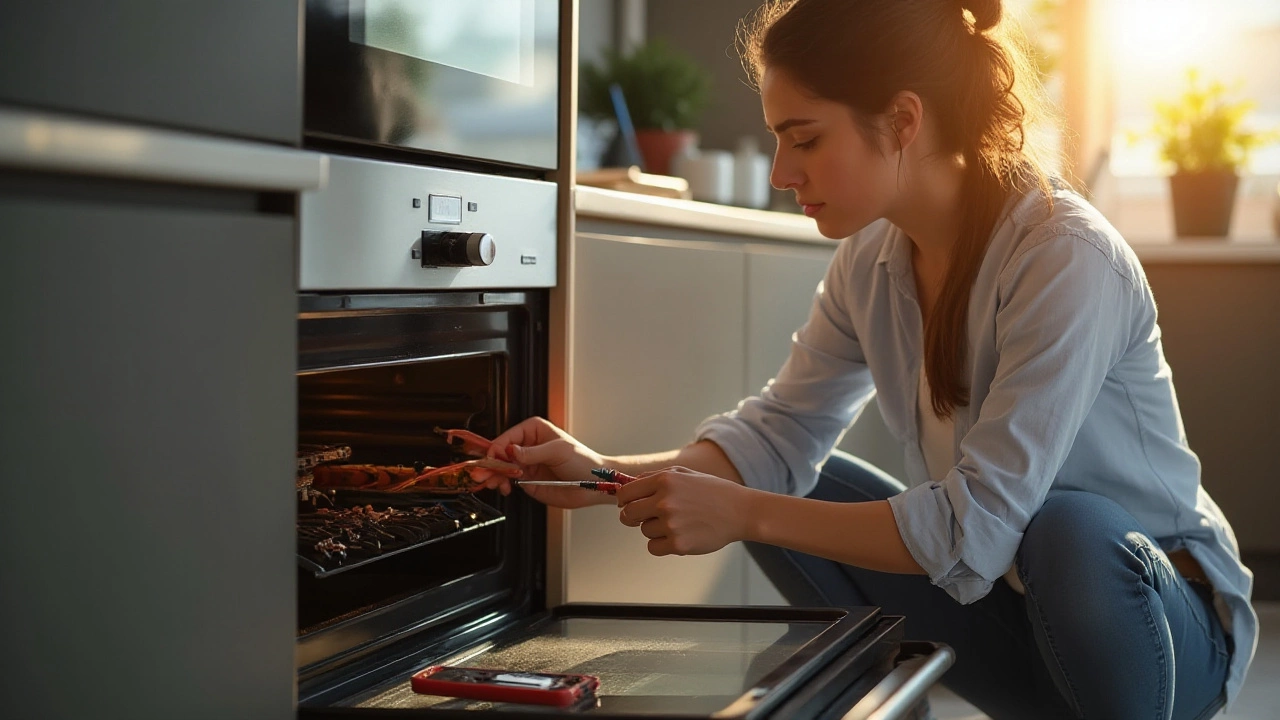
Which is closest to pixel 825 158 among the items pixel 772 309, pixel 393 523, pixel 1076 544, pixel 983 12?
pixel 983 12

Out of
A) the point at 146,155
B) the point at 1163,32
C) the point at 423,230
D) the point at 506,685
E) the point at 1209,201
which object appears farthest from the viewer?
the point at 1163,32

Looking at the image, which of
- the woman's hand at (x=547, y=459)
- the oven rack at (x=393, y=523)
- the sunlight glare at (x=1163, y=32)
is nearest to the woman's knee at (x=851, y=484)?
the woman's hand at (x=547, y=459)

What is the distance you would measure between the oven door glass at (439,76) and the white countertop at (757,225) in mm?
150

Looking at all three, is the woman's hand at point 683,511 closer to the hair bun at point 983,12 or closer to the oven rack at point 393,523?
the oven rack at point 393,523

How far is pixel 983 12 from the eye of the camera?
136 cm

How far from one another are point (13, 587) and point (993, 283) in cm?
97

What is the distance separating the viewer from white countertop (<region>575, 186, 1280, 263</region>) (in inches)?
57.7

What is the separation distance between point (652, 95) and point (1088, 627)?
1.74m

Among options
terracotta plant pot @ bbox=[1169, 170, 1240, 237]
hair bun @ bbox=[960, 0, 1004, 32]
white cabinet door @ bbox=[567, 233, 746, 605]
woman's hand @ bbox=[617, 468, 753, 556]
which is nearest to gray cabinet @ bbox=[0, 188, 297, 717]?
woman's hand @ bbox=[617, 468, 753, 556]

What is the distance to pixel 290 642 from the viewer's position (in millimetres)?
893

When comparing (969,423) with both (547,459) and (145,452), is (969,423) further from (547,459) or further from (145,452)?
(145,452)

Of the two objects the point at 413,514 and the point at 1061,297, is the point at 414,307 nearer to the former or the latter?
the point at 413,514

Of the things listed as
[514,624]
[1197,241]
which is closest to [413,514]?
[514,624]

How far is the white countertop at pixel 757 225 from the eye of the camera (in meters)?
1.47
